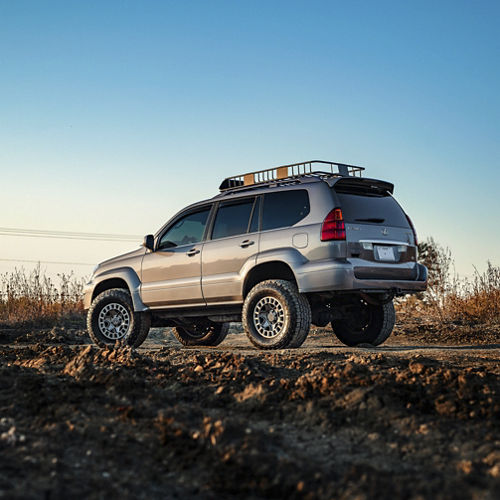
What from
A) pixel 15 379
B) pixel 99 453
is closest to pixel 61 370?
pixel 15 379

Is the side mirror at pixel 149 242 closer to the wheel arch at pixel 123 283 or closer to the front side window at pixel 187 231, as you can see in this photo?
the front side window at pixel 187 231

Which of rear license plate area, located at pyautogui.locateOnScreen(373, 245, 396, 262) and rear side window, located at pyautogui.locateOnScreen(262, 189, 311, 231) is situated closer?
rear license plate area, located at pyautogui.locateOnScreen(373, 245, 396, 262)

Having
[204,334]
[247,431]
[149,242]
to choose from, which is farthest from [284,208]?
[247,431]

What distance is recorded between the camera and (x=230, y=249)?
Result: 337 inches

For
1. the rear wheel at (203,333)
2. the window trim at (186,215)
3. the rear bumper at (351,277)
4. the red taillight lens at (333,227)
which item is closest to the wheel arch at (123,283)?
the window trim at (186,215)

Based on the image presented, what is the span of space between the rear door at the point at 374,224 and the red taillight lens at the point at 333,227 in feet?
0.27

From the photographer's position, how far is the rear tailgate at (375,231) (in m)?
7.71

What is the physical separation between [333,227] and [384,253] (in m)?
0.83

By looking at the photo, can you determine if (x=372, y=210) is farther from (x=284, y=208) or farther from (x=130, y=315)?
(x=130, y=315)

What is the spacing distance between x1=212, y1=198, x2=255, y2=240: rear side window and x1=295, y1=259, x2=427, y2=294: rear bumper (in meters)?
1.22

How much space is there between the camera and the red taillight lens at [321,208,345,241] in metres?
7.60

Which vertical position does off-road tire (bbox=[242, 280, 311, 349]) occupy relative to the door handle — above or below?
below

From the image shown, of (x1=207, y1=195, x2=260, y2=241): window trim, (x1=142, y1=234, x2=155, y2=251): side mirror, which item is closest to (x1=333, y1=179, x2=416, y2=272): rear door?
(x1=207, y1=195, x2=260, y2=241): window trim

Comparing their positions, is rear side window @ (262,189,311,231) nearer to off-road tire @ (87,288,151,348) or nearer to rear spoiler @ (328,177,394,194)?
rear spoiler @ (328,177,394,194)
